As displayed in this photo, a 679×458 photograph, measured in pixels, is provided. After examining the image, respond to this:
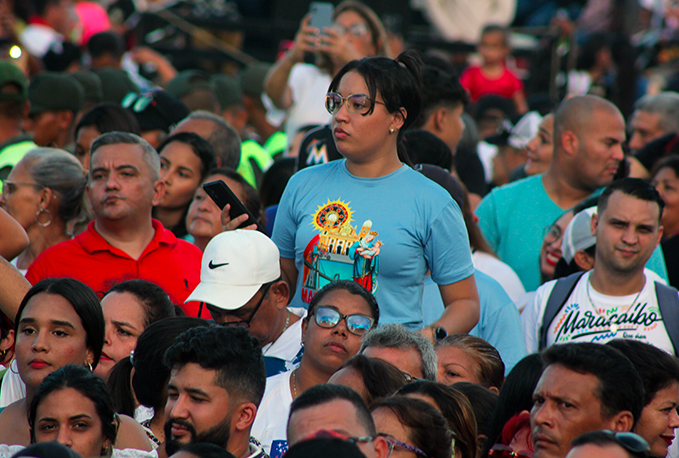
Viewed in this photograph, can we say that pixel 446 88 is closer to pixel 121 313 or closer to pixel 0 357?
pixel 121 313

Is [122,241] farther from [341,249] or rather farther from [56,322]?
[341,249]

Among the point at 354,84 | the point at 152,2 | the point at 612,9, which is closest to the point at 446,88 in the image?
the point at 354,84

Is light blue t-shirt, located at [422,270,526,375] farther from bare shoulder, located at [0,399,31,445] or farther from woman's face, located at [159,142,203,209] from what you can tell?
bare shoulder, located at [0,399,31,445]

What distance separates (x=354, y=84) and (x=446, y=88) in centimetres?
218

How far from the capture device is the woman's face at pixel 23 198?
5316mm

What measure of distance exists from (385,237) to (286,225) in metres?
0.56

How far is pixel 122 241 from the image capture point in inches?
199

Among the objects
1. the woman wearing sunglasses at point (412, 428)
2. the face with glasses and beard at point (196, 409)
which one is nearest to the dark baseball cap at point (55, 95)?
the face with glasses and beard at point (196, 409)

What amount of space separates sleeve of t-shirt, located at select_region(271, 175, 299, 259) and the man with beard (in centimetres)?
99

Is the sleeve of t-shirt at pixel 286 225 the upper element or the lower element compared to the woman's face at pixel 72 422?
upper

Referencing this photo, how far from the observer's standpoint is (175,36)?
1138cm

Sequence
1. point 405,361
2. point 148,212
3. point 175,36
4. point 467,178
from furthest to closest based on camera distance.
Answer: point 175,36 → point 467,178 → point 148,212 → point 405,361

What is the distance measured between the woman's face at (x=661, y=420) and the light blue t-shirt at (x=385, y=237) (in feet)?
3.14

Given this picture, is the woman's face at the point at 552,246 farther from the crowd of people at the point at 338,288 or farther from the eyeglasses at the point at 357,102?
the eyeglasses at the point at 357,102
